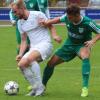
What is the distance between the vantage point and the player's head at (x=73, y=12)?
970 centimetres

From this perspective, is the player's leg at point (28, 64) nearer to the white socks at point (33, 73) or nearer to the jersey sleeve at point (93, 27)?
the white socks at point (33, 73)

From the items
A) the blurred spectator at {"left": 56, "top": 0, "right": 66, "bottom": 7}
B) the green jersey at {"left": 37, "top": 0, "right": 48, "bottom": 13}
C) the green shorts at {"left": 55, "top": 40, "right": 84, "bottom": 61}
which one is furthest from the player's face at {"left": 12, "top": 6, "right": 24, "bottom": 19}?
the blurred spectator at {"left": 56, "top": 0, "right": 66, "bottom": 7}

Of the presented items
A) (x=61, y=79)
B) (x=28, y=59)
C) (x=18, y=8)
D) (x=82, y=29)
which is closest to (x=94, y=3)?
(x=61, y=79)

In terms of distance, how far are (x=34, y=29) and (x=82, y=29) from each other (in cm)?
89

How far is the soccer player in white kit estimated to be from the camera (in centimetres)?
998

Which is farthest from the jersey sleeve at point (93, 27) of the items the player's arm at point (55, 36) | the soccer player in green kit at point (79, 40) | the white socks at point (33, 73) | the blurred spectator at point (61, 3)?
the blurred spectator at point (61, 3)

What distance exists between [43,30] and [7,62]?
588cm

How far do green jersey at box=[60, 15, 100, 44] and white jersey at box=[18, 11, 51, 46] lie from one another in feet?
1.33

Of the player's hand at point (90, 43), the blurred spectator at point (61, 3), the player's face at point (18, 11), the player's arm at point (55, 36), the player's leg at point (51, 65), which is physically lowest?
the blurred spectator at point (61, 3)

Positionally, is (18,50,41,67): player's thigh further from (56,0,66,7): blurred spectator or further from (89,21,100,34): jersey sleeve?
(56,0,66,7): blurred spectator

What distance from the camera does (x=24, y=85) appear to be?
11.7 m

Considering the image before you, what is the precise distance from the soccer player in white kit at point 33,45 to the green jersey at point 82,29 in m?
0.29

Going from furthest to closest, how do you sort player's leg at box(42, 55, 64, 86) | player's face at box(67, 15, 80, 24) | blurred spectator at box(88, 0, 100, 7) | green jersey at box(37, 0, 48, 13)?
blurred spectator at box(88, 0, 100, 7) → green jersey at box(37, 0, 48, 13) → player's leg at box(42, 55, 64, 86) → player's face at box(67, 15, 80, 24)

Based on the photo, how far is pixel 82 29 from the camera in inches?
399
